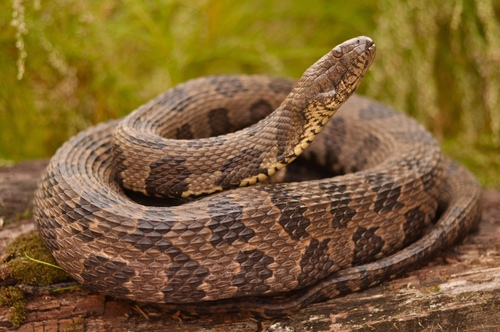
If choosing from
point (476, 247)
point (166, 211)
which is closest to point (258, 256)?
point (166, 211)

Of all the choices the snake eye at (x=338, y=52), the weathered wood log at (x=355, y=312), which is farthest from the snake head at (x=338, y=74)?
the weathered wood log at (x=355, y=312)

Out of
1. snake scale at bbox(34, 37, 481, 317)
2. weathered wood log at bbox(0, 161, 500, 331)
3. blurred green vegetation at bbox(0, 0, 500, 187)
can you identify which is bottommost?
weathered wood log at bbox(0, 161, 500, 331)

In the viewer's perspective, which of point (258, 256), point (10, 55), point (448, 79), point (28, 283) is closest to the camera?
point (258, 256)

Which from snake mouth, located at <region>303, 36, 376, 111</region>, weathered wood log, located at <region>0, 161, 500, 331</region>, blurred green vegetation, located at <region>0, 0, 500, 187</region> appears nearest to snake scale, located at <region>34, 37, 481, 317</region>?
snake mouth, located at <region>303, 36, 376, 111</region>

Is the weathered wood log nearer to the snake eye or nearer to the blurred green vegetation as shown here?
the snake eye

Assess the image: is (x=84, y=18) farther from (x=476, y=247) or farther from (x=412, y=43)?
(x=476, y=247)

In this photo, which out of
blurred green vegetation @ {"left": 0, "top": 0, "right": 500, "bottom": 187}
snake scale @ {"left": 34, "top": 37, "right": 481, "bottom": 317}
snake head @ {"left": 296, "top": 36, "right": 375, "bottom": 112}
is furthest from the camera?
blurred green vegetation @ {"left": 0, "top": 0, "right": 500, "bottom": 187}

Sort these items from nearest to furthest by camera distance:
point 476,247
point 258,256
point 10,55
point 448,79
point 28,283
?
1. point 258,256
2. point 28,283
3. point 476,247
4. point 10,55
5. point 448,79
